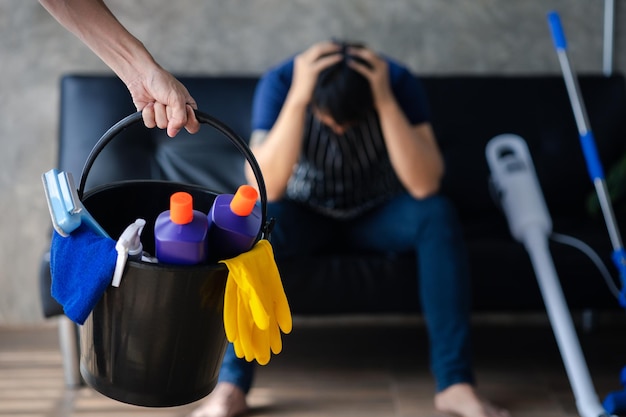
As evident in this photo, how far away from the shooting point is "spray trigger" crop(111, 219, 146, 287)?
85 centimetres

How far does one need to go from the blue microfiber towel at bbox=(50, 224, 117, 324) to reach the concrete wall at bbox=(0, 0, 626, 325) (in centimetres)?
177

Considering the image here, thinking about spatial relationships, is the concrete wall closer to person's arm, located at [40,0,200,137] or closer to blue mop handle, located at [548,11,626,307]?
blue mop handle, located at [548,11,626,307]

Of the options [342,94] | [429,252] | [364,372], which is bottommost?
[364,372]

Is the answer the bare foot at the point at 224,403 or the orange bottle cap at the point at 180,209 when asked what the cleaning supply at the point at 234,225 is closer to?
the orange bottle cap at the point at 180,209

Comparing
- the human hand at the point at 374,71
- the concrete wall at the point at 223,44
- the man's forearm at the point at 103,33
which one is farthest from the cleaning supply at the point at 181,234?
the concrete wall at the point at 223,44

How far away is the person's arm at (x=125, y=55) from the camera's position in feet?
3.23

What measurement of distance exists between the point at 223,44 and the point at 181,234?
1847 millimetres

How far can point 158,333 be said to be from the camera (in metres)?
0.90

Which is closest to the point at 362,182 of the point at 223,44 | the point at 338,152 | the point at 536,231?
the point at 338,152

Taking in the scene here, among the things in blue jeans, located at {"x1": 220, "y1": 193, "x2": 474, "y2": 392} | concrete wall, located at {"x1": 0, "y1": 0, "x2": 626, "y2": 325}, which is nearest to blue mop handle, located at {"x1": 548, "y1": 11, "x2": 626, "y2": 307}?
blue jeans, located at {"x1": 220, "y1": 193, "x2": 474, "y2": 392}

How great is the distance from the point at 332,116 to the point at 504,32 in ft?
3.33

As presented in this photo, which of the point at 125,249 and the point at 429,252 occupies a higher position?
the point at 125,249

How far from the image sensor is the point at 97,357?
36.6 inches

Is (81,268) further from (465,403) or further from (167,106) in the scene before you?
(465,403)
